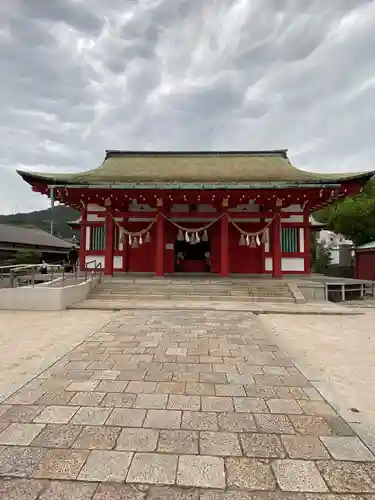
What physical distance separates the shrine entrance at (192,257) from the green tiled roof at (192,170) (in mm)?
3404

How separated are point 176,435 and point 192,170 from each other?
1385 cm

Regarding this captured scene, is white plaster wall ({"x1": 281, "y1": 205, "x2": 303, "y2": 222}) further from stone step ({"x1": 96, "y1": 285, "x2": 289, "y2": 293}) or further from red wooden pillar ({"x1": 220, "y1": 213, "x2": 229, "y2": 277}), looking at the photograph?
stone step ({"x1": 96, "y1": 285, "x2": 289, "y2": 293})

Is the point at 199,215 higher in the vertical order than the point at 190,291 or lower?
higher

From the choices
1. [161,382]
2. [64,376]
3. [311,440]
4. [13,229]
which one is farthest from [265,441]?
[13,229]

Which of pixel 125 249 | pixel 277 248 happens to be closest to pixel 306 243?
pixel 277 248

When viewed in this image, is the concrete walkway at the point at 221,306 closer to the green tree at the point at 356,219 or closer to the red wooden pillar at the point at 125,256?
the red wooden pillar at the point at 125,256

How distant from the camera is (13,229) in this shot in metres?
30.8

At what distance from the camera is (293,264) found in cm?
1382

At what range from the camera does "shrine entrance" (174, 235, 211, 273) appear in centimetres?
1554

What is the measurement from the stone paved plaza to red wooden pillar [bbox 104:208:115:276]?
8685 millimetres

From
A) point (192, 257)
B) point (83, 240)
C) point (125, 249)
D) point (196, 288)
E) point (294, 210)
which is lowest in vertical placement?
point (196, 288)

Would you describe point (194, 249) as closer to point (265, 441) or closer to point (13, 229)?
point (265, 441)

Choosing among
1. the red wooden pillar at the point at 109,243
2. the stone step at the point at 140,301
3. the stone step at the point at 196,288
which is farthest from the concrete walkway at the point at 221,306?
the red wooden pillar at the point at 109,243

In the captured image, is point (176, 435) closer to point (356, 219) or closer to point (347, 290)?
point (347, 290)
